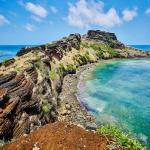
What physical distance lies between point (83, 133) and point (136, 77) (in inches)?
3462

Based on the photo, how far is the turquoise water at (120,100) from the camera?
4959 centimetres

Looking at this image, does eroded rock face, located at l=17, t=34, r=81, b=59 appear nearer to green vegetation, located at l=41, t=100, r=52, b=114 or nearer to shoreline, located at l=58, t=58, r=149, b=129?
shoreline, located at l=58, t=58, r=149, b=129

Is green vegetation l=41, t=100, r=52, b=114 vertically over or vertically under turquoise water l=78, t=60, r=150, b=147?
over

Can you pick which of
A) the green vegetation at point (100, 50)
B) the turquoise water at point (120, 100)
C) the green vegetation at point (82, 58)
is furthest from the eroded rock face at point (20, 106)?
the green vegetation at point (100, 50)

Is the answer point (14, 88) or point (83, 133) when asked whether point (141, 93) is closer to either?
point (14, 88)

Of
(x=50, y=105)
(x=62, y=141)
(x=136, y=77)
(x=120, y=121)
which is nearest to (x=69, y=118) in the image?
(x=50, y=105)

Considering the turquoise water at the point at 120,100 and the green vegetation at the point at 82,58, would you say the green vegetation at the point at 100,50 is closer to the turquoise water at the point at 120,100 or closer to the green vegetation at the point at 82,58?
the green vegetation at the point at 82,58

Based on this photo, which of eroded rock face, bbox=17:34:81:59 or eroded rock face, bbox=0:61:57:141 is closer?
eroded rock face, bbox=0:61:57:141

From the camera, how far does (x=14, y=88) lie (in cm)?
4056

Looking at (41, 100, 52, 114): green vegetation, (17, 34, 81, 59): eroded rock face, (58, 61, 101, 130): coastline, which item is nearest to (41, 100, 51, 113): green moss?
(41, 100, 52, 114): green vegetation

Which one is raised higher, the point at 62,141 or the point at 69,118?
the point at 62,141

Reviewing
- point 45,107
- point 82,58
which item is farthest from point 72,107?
point 82,58

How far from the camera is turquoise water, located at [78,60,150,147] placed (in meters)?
49.6

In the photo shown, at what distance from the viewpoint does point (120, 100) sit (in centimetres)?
6694
